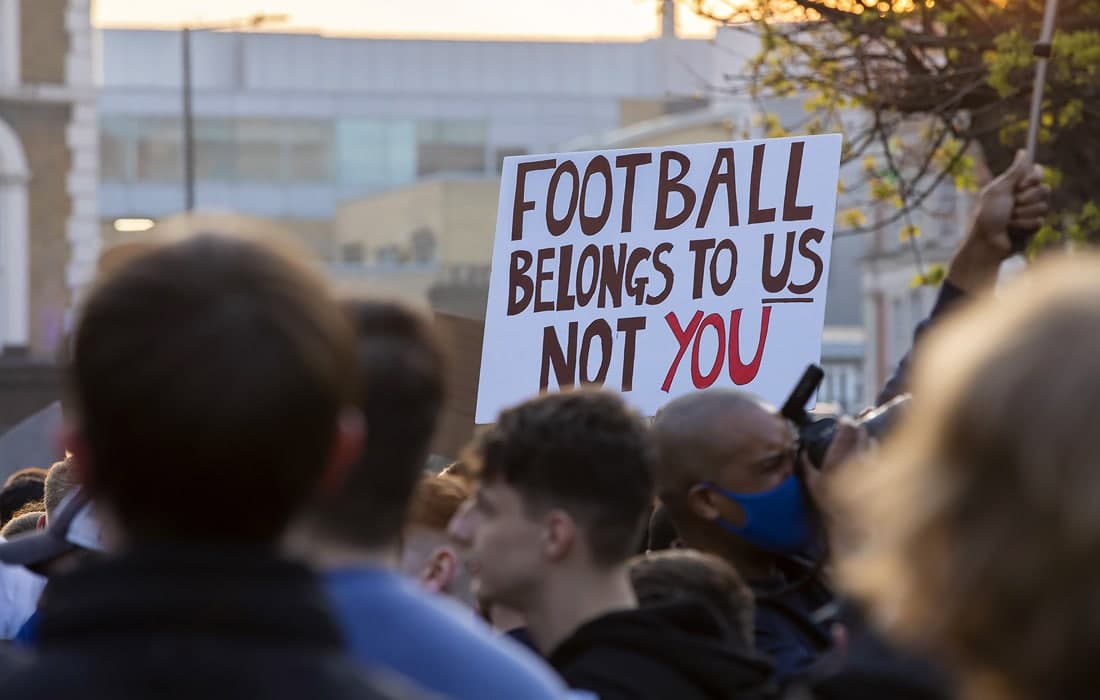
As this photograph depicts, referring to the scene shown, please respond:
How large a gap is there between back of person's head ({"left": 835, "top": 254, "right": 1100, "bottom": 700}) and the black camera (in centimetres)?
151

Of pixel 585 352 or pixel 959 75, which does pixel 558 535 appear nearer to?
pixel 585 352

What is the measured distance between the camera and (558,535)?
3.12 m

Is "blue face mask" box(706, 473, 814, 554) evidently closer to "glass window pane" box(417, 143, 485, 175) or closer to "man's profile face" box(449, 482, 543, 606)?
"man's profile face" box(449, 482, 543, 606)

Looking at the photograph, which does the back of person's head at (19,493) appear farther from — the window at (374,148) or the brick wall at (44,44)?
the window at (374,148)

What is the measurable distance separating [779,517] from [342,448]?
1837 millimetres

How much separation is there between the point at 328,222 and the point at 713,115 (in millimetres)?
19830

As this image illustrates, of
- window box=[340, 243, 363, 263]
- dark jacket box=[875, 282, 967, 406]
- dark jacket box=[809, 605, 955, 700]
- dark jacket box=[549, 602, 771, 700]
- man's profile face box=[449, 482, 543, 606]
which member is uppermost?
dark jacket box=[875, 282, 967, 406]

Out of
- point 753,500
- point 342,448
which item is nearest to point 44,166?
point 753,500

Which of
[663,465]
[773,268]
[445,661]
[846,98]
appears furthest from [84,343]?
[846,98]

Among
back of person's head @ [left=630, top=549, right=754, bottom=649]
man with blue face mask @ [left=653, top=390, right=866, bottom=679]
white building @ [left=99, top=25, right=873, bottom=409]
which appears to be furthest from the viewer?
white building @ [left=99, top=25, right=873, bottom=409]

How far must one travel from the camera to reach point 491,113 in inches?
2680

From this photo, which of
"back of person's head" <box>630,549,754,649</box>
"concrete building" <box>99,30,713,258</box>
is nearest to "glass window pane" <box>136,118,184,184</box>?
"concrete building" <box>99,30,713,258</box>

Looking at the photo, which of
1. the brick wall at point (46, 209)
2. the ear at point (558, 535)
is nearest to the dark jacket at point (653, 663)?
the ear at point (558, 535)

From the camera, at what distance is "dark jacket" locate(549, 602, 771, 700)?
2.94 meters
